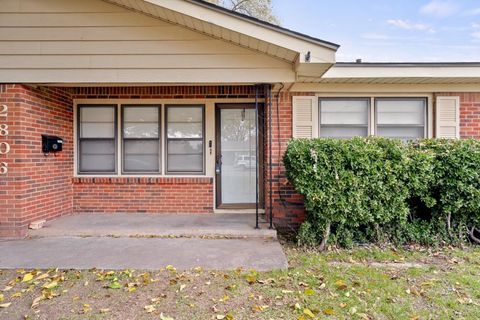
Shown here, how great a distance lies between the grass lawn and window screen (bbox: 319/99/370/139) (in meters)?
2.47

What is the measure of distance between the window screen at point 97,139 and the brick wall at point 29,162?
454 mm

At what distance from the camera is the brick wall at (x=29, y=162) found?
4508 millimetres

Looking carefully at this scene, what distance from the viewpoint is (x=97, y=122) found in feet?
19.6

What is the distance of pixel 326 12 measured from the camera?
1258 cm

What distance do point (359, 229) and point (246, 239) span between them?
1.74 meters

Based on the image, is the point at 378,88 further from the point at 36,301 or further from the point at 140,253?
the point at 36,301

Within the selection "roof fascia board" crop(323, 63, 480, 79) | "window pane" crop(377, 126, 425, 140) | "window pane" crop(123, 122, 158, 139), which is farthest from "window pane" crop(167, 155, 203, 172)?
"window pane" crop(377, 126, 425, 140)

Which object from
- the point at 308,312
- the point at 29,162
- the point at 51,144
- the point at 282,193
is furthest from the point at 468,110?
the point at 29,162

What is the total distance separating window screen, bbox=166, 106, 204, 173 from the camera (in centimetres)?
593

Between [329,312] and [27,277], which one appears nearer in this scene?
[329,312]

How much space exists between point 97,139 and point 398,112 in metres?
5.85

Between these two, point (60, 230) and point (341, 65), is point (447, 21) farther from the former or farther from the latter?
point (60, 230)

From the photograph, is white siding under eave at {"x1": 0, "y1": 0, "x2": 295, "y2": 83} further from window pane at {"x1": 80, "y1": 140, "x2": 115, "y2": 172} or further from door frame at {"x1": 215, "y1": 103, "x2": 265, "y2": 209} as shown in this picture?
window pane at {"x1": 80, "y1": 140, "x2": 115, "y2": 172}

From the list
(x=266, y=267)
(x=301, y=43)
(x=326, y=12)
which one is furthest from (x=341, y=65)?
(x=326, y=12)
